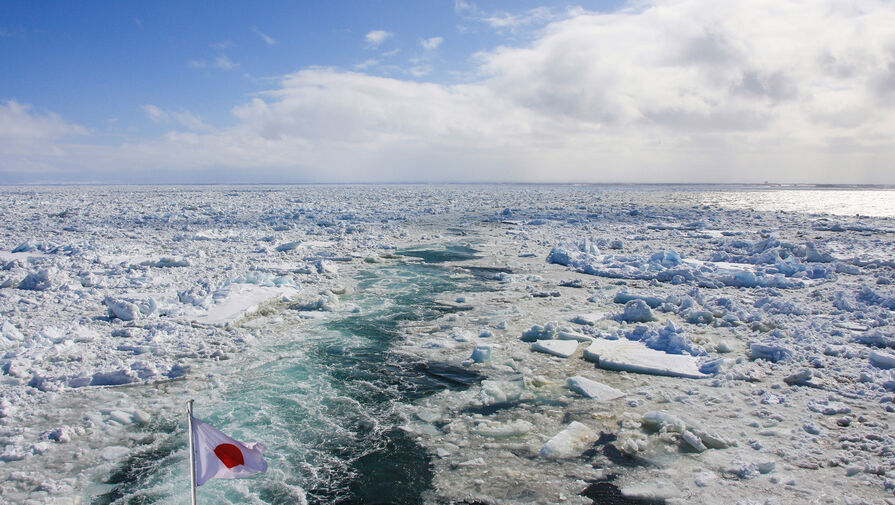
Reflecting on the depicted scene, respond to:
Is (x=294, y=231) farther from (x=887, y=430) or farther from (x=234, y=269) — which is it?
(x=887, y=430)

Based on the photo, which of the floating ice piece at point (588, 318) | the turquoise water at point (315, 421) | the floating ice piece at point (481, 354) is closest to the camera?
the turquoise water at point (315, 421)

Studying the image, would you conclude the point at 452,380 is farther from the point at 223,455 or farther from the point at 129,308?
the point at 129,308

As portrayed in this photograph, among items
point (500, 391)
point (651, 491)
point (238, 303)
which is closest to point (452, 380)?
point (500, 391)

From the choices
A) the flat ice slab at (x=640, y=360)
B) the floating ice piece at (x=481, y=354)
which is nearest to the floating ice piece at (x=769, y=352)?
the flat ice slab at (x=640, y=360)

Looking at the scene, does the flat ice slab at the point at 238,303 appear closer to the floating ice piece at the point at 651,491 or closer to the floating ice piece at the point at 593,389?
the floating ice piece at the point at 593,389

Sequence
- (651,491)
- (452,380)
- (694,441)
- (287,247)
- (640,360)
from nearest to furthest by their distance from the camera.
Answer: (651,491) → (694,441) → (452,380) → (640,360) → (287,247)

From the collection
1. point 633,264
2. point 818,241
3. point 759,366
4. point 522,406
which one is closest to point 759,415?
Result: point 759,366
